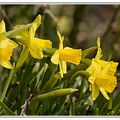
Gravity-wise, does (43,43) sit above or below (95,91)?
above

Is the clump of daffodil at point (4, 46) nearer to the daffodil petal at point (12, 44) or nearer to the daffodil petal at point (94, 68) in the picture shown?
the daffodil petal at point (12, 44)

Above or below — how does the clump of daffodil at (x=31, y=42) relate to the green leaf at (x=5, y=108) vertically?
above

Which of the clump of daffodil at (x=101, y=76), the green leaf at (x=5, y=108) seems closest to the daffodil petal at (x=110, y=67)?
the clump of daffodil at (x=101, y=76)

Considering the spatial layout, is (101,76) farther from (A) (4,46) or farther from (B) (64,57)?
(A) (4,46)

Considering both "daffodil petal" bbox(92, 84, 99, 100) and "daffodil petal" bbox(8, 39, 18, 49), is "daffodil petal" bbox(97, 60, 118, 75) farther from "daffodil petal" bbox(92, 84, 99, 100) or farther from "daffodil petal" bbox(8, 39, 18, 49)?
"daffodil petal" bbox(8, 39, 18, 49)

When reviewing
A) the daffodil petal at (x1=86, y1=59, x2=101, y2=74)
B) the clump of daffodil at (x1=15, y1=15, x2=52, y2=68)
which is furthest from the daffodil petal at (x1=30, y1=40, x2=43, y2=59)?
the daffodil petal at (x1=86, y1=59, x2=101, y2=74)

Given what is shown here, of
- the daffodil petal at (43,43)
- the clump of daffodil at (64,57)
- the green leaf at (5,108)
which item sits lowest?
the green leaf at (5,108)

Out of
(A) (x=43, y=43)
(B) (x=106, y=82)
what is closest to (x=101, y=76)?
(B) (x=106, y=82)
